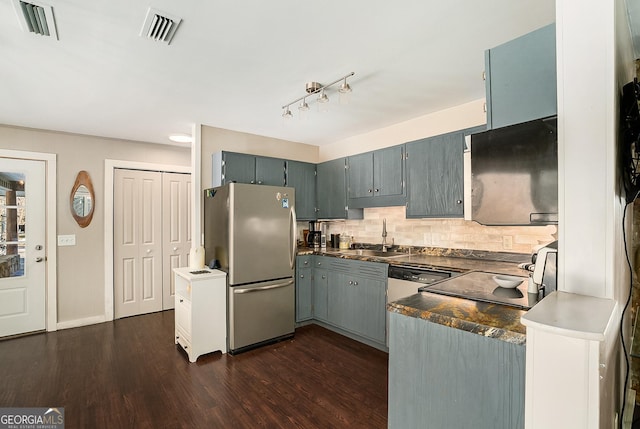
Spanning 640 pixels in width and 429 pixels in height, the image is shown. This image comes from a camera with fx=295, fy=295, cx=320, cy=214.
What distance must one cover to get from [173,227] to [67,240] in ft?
4.07

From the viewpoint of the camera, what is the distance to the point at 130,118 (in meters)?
3.28

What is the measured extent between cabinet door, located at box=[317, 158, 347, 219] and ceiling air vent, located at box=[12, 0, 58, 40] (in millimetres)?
2971

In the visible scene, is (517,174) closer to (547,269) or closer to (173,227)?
(547,269)

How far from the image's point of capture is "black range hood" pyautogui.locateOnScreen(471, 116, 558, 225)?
1098 millimetres

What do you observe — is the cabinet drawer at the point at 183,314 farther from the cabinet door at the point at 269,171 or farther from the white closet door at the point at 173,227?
the cabinet door at the point at 269,171

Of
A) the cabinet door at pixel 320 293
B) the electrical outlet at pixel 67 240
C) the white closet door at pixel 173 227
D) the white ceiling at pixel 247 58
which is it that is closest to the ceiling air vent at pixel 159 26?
the white ceiling at pixel 247 58

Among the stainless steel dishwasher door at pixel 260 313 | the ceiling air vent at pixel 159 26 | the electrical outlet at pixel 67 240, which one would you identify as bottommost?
the stainless steel dishwasher door at pixel 260 313

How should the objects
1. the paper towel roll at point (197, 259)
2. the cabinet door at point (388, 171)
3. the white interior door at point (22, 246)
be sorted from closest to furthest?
the paper towel roll at point (197, 259) < the cabinet door at point (388, 171) < the white interior door at point (22, 246)

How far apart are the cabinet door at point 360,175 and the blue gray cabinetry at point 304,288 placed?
3.39 ft

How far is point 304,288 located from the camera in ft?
12.2

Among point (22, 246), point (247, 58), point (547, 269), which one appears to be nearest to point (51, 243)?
point (22, 246)

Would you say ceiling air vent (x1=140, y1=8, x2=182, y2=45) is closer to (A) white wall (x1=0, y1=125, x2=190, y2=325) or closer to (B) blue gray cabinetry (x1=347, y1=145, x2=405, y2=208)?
(B) blue gray cabinetry (x1=347, y1=145, x2=405, y2=208)

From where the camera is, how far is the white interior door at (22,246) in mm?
3438

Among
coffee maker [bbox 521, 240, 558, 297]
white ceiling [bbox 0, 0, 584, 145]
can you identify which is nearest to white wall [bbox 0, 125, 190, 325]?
white ceiling [bbox 0, 0, 584, 145]
